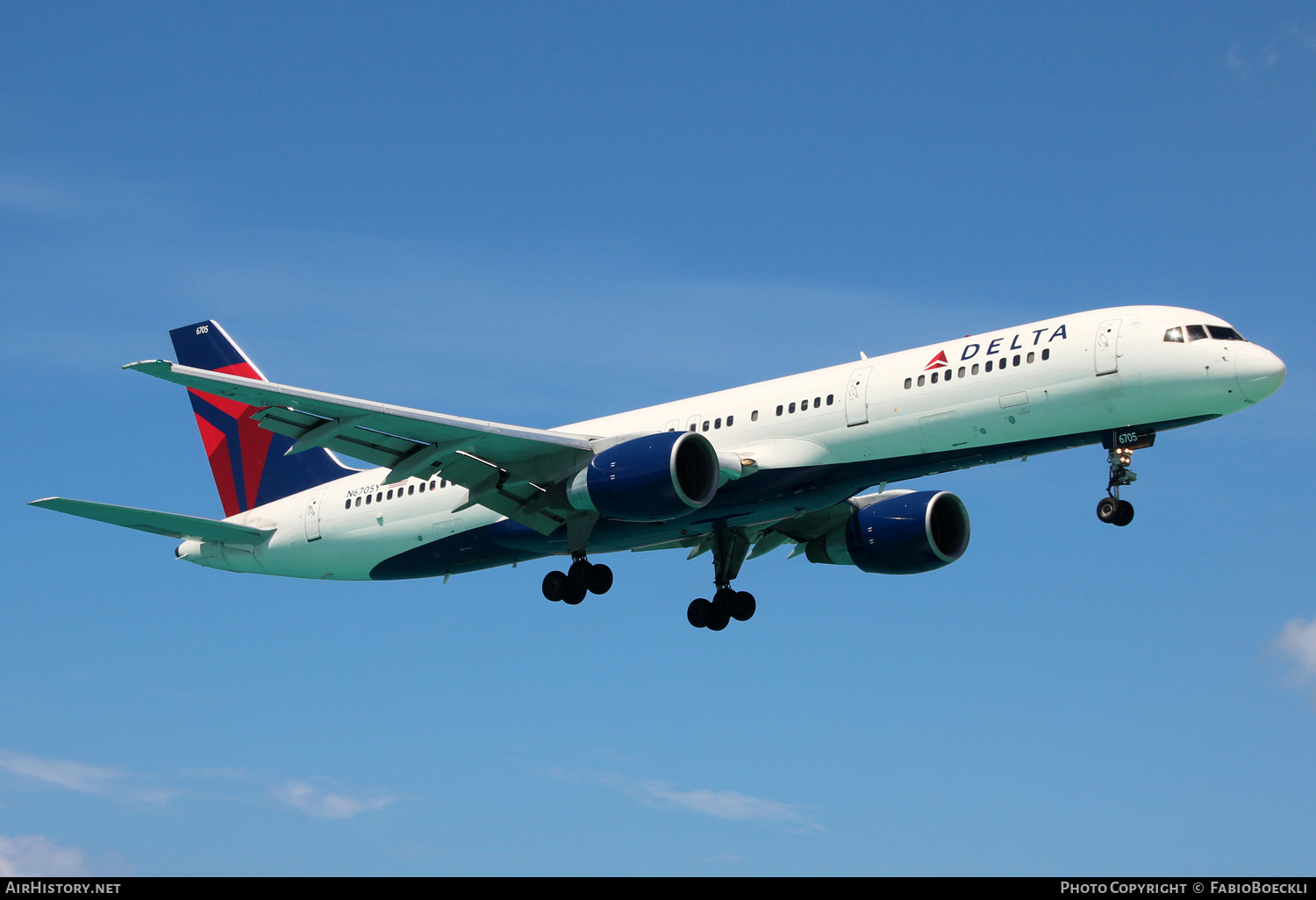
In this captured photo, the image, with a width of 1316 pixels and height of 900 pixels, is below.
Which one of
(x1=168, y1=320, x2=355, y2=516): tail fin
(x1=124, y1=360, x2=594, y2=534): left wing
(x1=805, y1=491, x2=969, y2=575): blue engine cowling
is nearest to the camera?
(x1=124, y1=360, x2=594, y2=534): left wing

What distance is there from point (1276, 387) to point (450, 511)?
770 inches

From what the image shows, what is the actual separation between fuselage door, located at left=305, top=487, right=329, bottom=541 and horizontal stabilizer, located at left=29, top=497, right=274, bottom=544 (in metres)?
1.32

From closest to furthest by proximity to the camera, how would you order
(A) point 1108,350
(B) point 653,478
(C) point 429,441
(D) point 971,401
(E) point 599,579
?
(A) point 1108,350, (D) point 971,401, (B) point 653,478, (C) point 429,441, (E) point 599,579

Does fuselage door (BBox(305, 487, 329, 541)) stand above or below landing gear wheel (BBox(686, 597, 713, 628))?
above

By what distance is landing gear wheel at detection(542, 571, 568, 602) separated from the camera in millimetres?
33875

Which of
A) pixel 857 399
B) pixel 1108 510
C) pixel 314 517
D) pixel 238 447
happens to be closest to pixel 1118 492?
pixel 1108 510

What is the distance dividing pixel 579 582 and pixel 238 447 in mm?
13852

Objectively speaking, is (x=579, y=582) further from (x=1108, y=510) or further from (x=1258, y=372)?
(x=1258, y=372)

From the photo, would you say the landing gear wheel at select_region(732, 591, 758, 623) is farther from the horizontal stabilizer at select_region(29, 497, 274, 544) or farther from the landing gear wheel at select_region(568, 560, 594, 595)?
the horizontal stabilizer at select_region(29, 497, 274, 544)

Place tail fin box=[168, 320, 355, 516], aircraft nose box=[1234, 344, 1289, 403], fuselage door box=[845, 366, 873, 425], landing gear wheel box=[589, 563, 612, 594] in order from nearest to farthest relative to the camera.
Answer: aircraft nose box=[1234, 344, 1289, 403] < fuselage door box=[845, 366, 873, 425] < landing gear wheel box=[589, 563, 612, 594] < tail fin box=[168, 320, 355, 516]

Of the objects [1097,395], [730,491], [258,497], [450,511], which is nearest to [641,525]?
[730,491]

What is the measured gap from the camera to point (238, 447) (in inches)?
1645

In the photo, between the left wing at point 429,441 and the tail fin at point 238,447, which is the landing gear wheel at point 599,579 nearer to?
the left wing at point 429,441

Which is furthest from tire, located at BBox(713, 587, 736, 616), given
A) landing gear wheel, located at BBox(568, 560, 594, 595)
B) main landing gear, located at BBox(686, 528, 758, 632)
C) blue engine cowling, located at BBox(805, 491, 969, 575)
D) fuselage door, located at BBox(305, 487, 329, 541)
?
fuselage door, located at BBox(305, 487, 329, 541)
